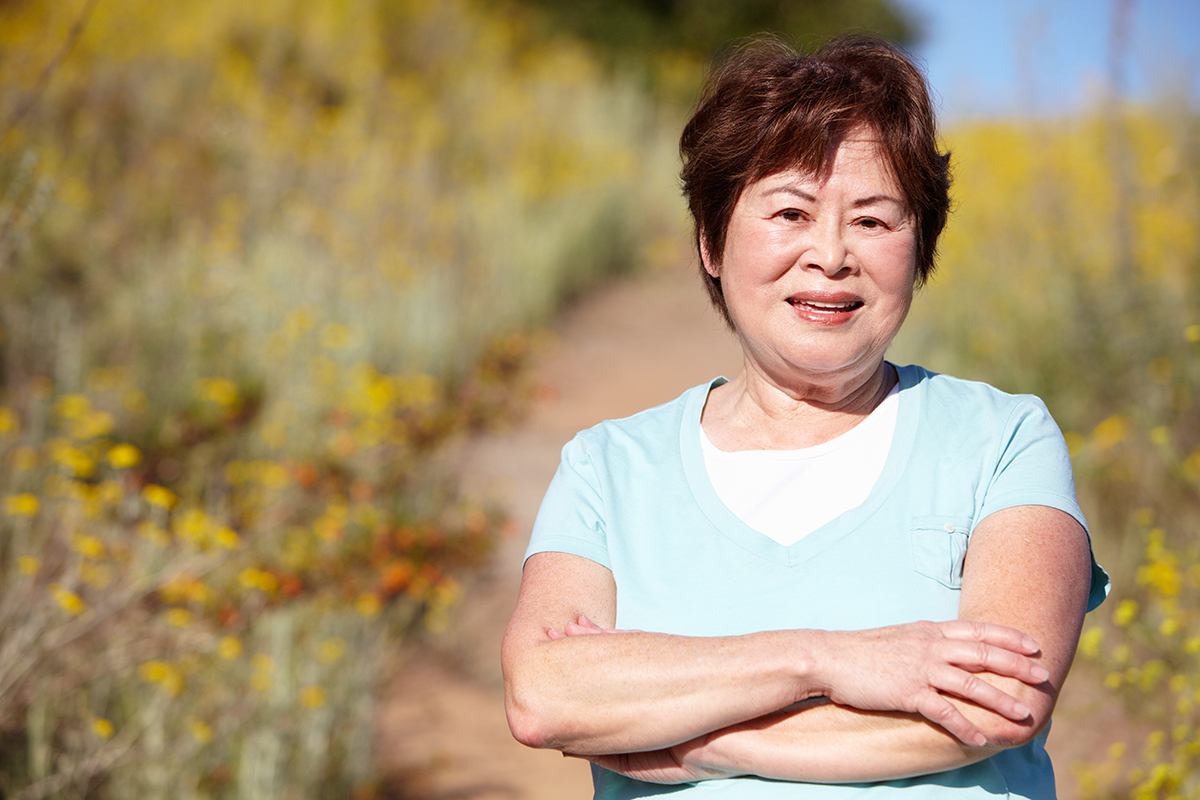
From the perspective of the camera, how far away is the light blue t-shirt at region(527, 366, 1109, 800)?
51.4 inches

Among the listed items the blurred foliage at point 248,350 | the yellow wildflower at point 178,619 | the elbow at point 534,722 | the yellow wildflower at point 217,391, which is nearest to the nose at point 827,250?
the elbow at point 534,722

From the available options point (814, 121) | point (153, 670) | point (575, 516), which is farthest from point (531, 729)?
point (153, 670)

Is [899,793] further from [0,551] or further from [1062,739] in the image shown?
[0,551]

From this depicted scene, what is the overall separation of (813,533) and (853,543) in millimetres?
62

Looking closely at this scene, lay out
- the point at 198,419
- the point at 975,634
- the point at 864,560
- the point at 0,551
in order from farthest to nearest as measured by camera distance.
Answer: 1. the point at 198,419
2. the point at 0,551
3. the point at 864,560
4. the point at 975,634

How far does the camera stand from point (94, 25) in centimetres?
668

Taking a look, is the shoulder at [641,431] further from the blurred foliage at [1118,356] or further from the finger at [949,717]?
the blurred foliage at [1118,356]

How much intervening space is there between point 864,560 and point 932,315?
15.8 ft

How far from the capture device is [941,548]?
4.39 feet

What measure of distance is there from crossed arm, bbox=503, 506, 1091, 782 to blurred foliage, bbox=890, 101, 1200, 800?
86 cm

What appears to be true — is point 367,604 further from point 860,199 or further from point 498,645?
point 860,199

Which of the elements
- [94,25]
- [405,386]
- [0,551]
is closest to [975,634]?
[0,551]

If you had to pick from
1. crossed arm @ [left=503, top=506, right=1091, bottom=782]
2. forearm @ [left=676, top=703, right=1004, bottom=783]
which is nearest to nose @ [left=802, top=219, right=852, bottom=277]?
crossed arm @ [left=503, top=506, right=1091, bottom=782]

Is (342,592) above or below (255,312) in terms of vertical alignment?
below
